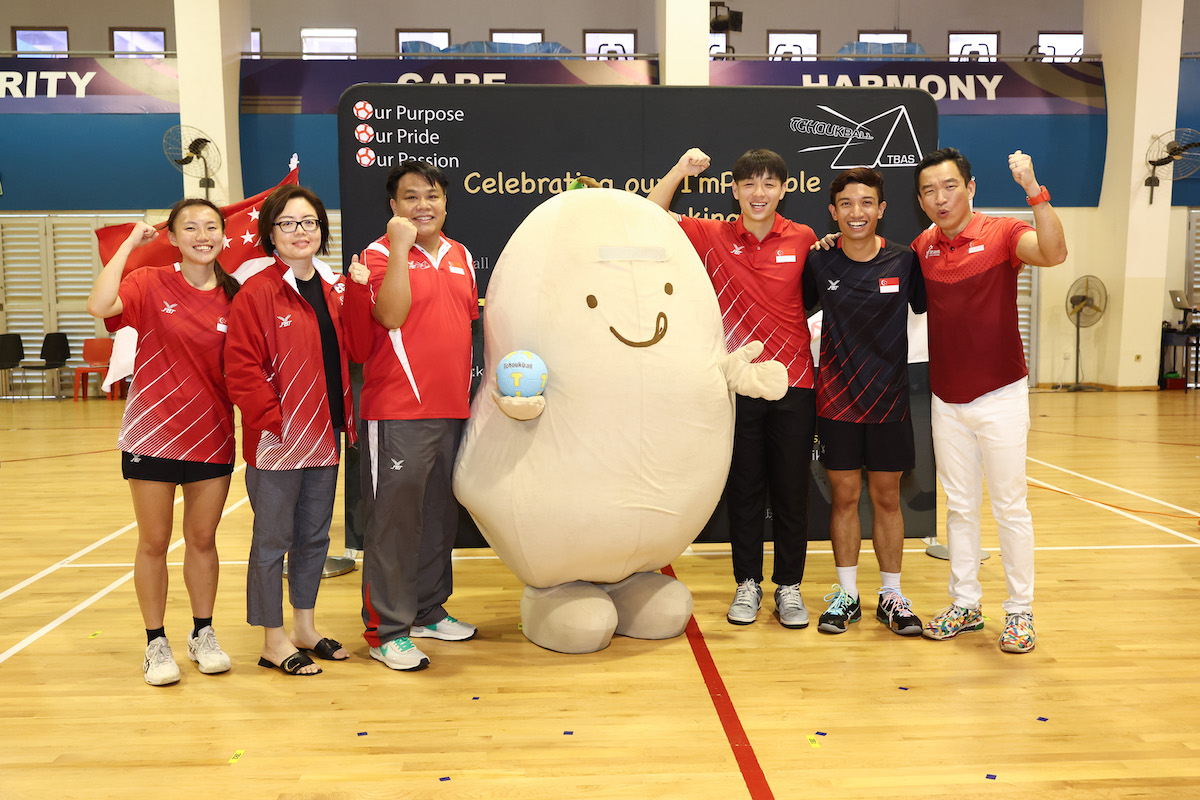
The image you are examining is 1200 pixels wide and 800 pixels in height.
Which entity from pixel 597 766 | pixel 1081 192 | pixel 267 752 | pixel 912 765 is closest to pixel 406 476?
pixel 267 752

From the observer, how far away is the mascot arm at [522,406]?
8.95 ft

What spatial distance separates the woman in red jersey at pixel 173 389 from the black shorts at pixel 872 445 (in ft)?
7.00

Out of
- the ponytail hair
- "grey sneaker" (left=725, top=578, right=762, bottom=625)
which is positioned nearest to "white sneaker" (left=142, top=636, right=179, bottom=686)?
the ponytail hair

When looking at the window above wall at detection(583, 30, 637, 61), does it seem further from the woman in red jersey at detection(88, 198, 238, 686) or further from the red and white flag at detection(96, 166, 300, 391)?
the woman in red jersey at detection(88, 198, 238, 686)

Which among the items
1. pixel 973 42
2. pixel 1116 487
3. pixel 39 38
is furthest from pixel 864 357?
pixel 39 38

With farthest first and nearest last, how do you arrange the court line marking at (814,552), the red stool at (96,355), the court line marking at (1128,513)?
the red stool at (96,355)
the court line marking at (1128,513)
the court line marking at (814,552)

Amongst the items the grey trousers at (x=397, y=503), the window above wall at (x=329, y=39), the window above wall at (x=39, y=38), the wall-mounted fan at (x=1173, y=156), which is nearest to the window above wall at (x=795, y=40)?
the wall-mounted fan at (x=1173, y=156)

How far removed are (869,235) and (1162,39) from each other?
10.6 meters

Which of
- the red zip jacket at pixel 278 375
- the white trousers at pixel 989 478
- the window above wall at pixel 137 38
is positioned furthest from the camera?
the window above wall at pixel 137 38

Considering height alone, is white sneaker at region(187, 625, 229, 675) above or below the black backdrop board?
below

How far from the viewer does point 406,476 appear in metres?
2.91

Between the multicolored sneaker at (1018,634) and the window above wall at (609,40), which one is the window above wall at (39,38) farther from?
the multicolored sneaker at (1018,634)

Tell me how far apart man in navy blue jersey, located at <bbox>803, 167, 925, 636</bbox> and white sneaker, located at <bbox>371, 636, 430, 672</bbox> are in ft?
4.88

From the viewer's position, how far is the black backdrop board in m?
3.94
